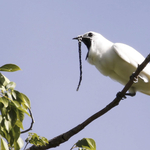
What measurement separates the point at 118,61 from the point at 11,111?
102 inches

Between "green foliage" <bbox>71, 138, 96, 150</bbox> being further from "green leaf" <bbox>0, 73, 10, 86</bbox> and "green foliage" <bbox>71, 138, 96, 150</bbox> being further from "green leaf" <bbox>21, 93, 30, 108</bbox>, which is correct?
"green leaf" <bbox>0, 73, 10, 86</bbox>

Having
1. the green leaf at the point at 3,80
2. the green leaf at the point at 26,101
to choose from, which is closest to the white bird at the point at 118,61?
the green leaf at the point at 26,101

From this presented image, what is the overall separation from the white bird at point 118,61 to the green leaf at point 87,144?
6.53 ft

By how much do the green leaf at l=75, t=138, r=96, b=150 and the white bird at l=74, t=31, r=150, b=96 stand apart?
199 cm

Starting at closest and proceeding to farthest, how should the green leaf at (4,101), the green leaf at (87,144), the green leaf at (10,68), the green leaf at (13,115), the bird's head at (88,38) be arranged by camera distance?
the green leaf at (4,101), the green leaf at (13,115), the green leaf at (10,68), the green leaf at (87,144), the bird's head at (88,38)

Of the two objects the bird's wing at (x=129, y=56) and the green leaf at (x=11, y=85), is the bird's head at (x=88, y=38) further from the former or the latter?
the green leaf at (x=11, y=85)

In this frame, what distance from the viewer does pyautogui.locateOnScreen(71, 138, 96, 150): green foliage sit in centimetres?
293

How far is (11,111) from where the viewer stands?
2574mm

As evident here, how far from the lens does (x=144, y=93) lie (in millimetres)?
5223

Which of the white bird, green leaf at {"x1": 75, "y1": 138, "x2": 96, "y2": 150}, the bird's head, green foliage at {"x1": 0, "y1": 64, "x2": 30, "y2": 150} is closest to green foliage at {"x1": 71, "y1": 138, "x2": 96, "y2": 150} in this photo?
green leaf at {"x1": 75, "y1": 138, "x2": 96, "y2": 150}

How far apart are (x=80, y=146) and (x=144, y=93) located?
8.51ft

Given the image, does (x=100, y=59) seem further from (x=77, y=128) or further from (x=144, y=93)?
(x=77, y=128)

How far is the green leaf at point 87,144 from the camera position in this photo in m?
2.93

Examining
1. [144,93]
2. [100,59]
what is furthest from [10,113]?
[144,93]
